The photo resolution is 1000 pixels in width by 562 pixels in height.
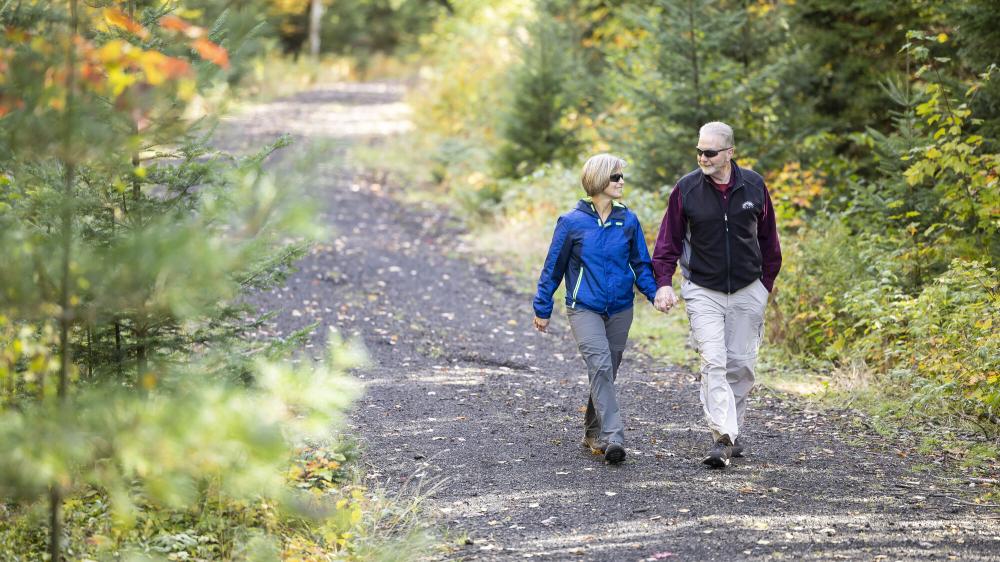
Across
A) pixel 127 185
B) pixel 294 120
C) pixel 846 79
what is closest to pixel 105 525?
pixel 127 185

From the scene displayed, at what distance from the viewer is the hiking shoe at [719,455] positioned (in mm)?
6195

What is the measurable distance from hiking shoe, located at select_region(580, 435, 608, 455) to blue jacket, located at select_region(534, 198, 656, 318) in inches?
34.9

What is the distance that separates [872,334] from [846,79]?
6012 millimetres

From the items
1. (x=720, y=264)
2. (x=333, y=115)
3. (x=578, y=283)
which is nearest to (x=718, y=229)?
(x=720, y=264)

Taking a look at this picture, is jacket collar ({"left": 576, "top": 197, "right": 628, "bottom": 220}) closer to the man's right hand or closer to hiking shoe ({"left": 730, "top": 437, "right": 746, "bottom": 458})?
the man's right hand

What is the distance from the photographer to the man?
6172 millimetres

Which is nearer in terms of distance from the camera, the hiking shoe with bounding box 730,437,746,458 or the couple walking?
the couple walking

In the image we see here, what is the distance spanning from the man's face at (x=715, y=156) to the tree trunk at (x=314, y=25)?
33.6 meters

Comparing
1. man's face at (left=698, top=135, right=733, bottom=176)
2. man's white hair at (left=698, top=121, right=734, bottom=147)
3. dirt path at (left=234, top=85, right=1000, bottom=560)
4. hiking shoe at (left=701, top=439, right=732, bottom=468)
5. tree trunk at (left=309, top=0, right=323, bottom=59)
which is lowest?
dirt path at (left=234, top=85, right=1000, bottom=560)

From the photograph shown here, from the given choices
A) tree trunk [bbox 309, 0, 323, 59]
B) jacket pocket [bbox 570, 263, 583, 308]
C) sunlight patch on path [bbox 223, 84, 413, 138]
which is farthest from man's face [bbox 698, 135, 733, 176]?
tree trunk [bbox 309, 0, 323, 59]

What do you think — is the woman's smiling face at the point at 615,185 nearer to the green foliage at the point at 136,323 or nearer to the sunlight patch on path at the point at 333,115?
the green foliage at the point at 136,323

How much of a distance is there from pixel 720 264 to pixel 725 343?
552 mm

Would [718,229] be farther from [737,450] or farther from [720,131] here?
[737,450]

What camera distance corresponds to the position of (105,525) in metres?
4.75
